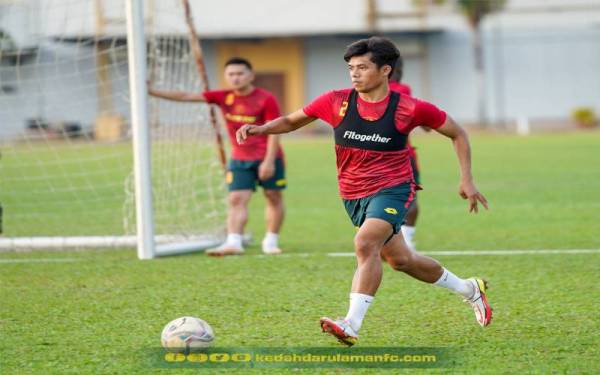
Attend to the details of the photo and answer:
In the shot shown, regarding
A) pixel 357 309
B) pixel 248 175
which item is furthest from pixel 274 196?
pixel 357 309

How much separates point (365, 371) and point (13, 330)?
2295 millimetres

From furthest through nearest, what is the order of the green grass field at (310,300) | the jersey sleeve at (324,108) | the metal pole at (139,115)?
the metal pole at (139,115) → the jersey sleeve at (324,108) → the green grass field at (310,300)

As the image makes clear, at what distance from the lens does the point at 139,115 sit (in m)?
8.92

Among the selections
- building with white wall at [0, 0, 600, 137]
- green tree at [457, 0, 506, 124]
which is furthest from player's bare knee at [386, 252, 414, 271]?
building with white wall at [0, 0, 600, 137]

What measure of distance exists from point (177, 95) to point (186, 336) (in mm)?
4168

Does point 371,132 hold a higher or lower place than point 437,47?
lower

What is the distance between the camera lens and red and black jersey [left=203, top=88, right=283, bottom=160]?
9.35m

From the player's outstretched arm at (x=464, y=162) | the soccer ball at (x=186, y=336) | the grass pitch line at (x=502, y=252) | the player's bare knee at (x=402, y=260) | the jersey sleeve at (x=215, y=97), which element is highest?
the jersey sleeve at (x=215, y=97)

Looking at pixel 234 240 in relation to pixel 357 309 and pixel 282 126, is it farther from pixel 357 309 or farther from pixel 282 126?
pixel 357 309

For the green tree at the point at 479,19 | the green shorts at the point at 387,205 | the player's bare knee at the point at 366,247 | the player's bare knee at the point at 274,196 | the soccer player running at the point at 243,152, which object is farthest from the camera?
the green tree at the point at 479,19

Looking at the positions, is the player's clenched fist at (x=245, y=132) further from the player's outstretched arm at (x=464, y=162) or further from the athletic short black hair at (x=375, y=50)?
the player's outstretched arm at (x=464, y=162)

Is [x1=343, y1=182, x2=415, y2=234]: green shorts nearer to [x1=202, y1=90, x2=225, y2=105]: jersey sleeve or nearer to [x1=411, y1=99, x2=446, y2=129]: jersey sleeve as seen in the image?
[x1=411, y1=99, x2=446, y2=129]: jersey sleeve

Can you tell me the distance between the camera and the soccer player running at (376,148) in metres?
5.68

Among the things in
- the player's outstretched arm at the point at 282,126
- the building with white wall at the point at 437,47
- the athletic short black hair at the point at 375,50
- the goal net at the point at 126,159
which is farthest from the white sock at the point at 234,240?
the building with white wall at the point at 437,47
